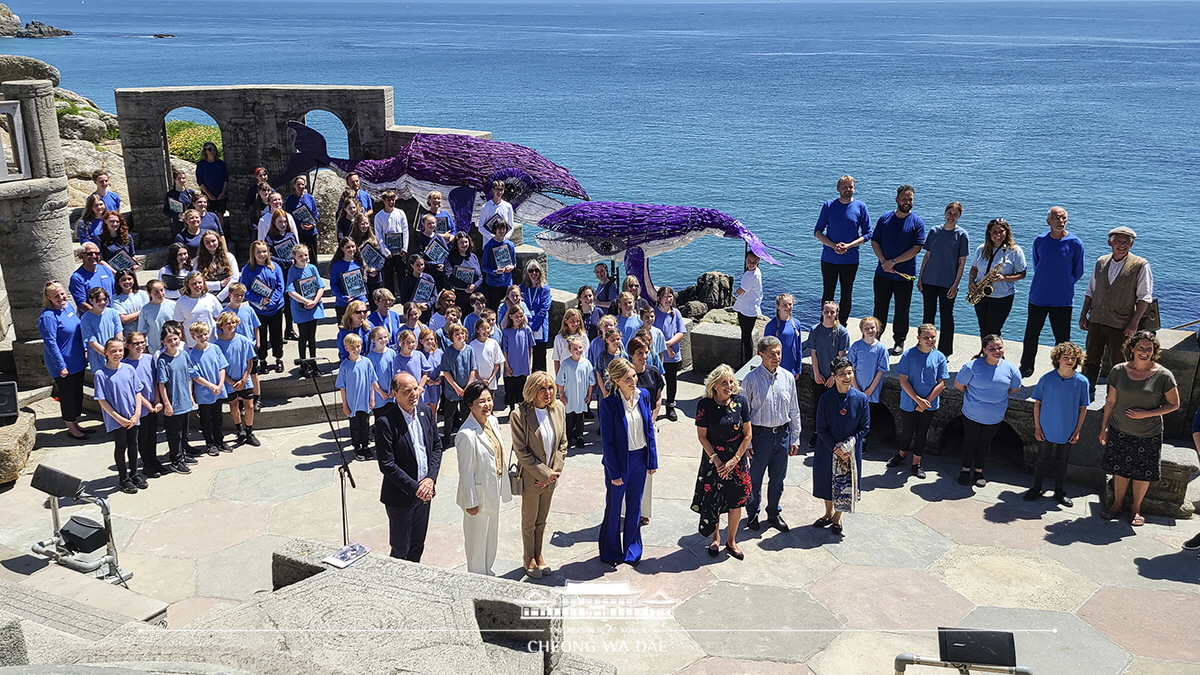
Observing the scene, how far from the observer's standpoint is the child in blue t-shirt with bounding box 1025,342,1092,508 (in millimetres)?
9328

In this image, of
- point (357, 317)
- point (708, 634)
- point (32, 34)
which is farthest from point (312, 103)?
point (32, 34)

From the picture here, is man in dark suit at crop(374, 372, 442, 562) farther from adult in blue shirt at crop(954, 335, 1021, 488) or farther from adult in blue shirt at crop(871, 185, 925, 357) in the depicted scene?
adult in blue shirt at crop(871, 185, 925, 357)

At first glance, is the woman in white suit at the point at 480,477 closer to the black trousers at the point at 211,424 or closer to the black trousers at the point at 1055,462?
the black trousers at the point at 211,424

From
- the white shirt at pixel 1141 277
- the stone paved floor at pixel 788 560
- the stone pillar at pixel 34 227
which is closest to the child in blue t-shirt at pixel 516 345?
the stone paved floor at pixel 788 560

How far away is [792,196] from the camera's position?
4381cm

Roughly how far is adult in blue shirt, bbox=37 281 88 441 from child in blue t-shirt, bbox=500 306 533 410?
14.0 feet

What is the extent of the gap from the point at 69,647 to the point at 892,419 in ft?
27.8

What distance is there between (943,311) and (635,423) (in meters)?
4.93

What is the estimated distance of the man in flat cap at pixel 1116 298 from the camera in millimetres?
10281

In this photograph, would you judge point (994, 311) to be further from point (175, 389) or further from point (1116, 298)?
point (175, 389)

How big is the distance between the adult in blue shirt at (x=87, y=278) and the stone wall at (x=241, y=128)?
5239 millimetres

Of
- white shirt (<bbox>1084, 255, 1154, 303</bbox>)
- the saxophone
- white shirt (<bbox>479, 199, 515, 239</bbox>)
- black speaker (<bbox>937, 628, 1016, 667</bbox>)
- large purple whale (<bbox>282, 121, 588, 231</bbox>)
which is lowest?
black speaker (<bbox>937, 628, 1016, 667</bbox>)

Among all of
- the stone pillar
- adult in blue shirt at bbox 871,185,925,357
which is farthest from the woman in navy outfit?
the stone pillar

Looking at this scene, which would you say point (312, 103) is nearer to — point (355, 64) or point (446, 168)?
point (446, 168)
